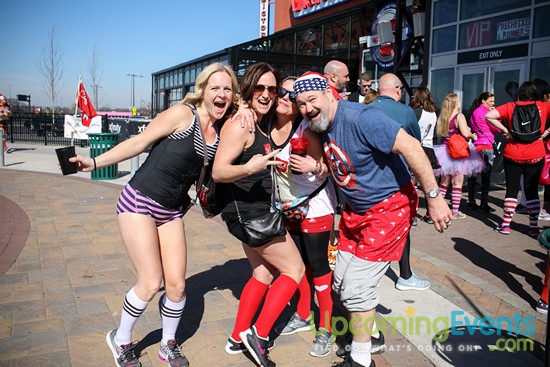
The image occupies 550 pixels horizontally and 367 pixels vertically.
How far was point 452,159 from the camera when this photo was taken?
731 centimetres

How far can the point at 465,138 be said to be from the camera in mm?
7246

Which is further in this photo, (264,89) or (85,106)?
(85,106)

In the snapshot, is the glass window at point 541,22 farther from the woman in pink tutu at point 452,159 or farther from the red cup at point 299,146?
the red cup at point 299,146

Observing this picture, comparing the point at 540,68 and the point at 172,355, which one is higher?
the point at 540,68

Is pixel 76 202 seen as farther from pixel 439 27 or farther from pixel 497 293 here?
pixel 439 27

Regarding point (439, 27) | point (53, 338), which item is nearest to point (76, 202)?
point (53, 338)

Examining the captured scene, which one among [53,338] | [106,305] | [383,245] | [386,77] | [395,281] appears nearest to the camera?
[383,245]

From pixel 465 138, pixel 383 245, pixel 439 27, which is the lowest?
pixel 383 245

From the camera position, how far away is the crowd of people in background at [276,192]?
2.81 m

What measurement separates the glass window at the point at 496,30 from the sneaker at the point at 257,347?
36.3ft

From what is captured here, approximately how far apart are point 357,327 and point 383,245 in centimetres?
52

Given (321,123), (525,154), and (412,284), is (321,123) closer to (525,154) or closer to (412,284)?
(412,284)

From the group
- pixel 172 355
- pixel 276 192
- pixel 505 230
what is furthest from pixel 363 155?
pixel 505 230

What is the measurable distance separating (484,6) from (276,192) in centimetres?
1174
